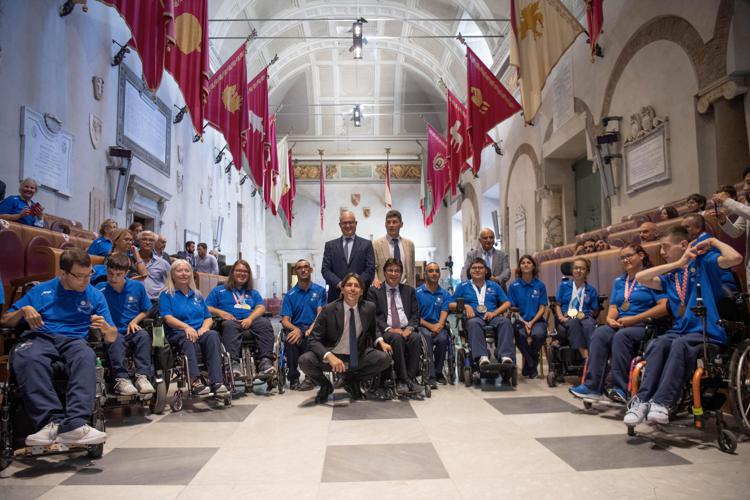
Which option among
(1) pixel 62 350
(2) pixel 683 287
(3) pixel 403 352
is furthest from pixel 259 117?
(2) pixel 683 287

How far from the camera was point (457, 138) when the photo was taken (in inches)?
518

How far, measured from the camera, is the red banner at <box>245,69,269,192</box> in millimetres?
11625

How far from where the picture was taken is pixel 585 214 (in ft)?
33.7

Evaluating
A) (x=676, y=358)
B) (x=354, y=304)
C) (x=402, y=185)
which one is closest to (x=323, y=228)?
(x=402, y=185)

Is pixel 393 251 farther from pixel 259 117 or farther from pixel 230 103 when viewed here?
pixel 259 117

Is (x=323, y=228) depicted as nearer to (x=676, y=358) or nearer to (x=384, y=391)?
(x=384, y=391)

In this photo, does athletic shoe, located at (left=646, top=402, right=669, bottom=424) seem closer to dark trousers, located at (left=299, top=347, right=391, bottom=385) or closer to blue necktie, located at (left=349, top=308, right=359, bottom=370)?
dark trousers, located at (left=299, top=347, right=391, bottom=385)

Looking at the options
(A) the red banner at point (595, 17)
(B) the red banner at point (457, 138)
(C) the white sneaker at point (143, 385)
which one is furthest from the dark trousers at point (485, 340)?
(B) the red banner at point (457, 138)

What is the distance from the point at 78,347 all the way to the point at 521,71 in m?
7.02

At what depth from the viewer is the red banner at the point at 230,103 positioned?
936 cm

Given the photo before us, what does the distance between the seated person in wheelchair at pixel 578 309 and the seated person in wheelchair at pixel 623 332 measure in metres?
0.73

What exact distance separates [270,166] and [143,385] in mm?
11768

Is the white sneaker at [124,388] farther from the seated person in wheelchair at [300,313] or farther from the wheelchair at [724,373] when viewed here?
the wheelchair at [724,373]

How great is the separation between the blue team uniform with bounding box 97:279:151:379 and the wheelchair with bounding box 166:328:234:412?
23 cm
